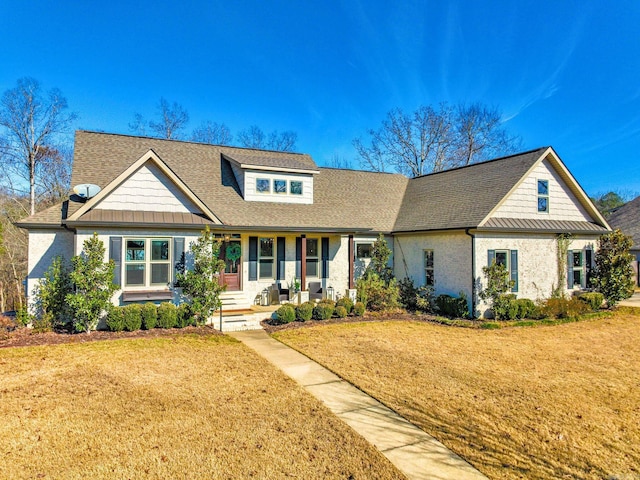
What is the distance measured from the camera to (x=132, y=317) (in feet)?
38.0

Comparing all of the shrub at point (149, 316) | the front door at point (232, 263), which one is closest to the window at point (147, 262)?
the shrub at point (149, 316)

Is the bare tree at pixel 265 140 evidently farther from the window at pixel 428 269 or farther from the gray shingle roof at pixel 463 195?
the window at pixel 428 269

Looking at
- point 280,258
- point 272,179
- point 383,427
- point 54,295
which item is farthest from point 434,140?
point 383,427

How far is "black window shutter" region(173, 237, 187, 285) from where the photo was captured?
42.4 feet

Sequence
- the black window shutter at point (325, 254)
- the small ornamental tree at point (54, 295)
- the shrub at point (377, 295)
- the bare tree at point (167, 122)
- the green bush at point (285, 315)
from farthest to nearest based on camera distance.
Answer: the bare tree at point (167, 122) → the black window shutter at point (325, 254) → the shrub at point (377, 295) → the green bush at point (285, 315) → the small ornamental tree at point (54, 295)

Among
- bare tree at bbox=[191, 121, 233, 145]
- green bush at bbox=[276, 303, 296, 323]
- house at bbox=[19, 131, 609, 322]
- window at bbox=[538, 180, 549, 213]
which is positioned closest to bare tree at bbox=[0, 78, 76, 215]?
house at bbox=[19, 131, 609, 322]

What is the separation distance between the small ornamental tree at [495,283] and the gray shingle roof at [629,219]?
1943 centimetres

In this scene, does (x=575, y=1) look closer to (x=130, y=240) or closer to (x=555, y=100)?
(x=555, y=100)

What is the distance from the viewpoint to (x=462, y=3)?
1579 centimetres

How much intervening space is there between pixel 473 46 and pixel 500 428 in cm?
2039

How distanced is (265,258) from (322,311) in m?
3.66

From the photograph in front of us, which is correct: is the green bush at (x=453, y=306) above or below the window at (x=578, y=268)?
below

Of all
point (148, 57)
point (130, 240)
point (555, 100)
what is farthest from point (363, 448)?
point (555, 100)

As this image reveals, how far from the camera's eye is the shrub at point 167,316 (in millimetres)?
11977
